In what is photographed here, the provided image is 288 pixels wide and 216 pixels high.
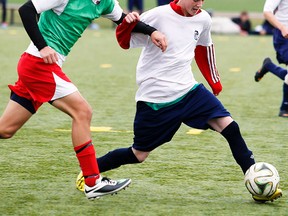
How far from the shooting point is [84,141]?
575cm

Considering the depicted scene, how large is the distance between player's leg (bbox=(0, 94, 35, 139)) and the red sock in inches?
15.9

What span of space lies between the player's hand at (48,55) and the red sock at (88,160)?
1.91ft

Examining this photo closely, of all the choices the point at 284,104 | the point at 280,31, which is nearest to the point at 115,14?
the point at 280,31

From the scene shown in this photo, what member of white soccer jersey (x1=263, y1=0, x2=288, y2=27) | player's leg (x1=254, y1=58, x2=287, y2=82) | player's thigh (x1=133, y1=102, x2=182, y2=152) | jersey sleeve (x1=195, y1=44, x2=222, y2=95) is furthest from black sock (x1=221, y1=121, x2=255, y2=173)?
player's leg (x1=254, y1=58, x2=287, y2=82)

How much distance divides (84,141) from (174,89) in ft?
2.22

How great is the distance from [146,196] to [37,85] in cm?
102

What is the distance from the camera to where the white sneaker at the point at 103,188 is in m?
5.75

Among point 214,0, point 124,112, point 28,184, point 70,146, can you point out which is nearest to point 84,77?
point 124,112

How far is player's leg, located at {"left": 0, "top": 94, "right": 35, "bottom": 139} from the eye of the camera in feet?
19.1

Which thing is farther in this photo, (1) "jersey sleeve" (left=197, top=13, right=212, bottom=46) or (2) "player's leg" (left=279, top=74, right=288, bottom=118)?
(2) "player's leg" (left=279, top=74, right=288, bottom=118)

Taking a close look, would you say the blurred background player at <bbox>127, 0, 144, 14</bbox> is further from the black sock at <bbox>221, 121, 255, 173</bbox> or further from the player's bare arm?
the black sock at <bbox>221, 121, 255, 173</bbox>

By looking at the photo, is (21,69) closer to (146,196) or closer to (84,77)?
(146,196)

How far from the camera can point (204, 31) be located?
6035 millimetres

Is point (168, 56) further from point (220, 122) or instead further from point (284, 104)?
point (284, 104)
